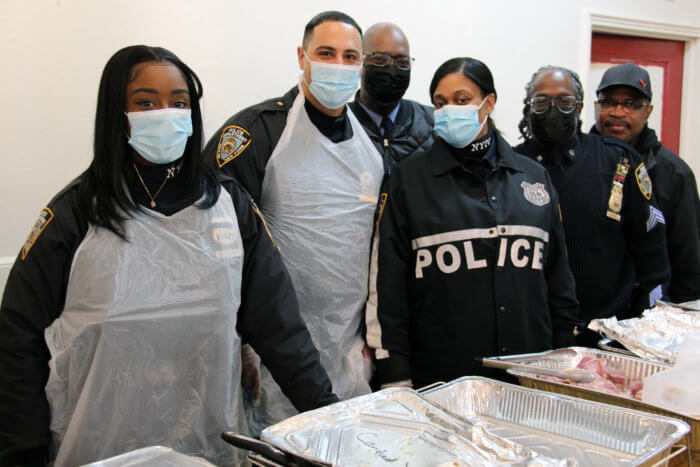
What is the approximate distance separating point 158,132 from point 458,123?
35.6 inches

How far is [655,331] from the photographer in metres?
1.60

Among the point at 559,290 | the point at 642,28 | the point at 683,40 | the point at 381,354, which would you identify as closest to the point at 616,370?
the point at 559,290

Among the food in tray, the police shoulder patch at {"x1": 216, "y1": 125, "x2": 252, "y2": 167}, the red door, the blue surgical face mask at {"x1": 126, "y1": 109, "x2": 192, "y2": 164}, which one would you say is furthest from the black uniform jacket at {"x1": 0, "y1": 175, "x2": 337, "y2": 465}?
the red door

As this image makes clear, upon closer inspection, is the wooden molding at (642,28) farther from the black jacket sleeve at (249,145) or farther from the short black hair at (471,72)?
the black jacket sleeve at (249,145)

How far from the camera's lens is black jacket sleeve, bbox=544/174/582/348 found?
1.74 m

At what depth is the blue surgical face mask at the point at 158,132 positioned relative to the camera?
1.22m

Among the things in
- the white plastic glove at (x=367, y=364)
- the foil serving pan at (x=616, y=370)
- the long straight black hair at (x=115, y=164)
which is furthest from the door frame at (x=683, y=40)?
the long straight black hair at (x=115, y=164)

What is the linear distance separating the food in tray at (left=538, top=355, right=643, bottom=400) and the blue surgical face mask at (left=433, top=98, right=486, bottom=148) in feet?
2.39

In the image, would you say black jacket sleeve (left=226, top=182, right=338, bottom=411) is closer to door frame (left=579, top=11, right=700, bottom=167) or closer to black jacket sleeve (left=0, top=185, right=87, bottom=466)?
black jacket sleeve (left=0, top=185, right=87, bottom=466)

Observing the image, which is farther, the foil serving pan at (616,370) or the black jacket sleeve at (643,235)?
the black jacket sleeve at (643,235)

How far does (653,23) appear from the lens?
386 cm

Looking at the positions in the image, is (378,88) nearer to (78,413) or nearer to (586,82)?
(78,413)

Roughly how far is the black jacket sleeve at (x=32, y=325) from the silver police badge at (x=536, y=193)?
4.08 ft

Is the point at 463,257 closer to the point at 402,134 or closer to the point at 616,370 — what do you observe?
the point at 616,370
